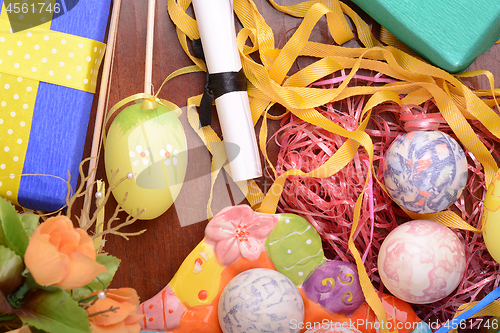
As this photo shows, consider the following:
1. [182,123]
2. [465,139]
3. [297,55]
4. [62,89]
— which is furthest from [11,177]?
[465,139]

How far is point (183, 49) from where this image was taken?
2.51ft

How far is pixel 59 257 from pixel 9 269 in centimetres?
7

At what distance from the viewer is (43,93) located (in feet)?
2.14

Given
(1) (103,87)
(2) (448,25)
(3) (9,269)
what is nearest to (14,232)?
(3) (9,269)

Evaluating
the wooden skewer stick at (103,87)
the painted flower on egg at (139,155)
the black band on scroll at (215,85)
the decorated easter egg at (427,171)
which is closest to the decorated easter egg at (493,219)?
the decorated easter egg at (427,171)

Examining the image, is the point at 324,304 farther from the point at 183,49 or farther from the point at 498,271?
the point at 183,49

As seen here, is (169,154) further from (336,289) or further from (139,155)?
(336,289)

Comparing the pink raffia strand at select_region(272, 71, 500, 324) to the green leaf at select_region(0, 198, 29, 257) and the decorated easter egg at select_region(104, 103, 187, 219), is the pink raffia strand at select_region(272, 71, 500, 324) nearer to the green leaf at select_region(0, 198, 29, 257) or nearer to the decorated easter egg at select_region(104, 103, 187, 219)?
the decorated easter egg at select_region(104, 103, 187, 219)

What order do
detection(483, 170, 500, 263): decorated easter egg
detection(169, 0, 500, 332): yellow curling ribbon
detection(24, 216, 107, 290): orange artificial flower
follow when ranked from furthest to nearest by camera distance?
1. detection(169, 0, 500, 332): yellow curling ribbon
2. detection(483, 170, 500, 263): decorated easter egg
3. detection(24, 216, 107, 290): orange artificial flower

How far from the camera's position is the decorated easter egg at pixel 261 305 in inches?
23.2

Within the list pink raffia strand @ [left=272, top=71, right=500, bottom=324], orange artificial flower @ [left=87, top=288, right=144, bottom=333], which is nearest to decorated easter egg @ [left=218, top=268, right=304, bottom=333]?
pink raffia strand @ [left=272, top=71, right=500, bottom=324]

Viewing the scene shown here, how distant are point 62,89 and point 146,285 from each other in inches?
15.9

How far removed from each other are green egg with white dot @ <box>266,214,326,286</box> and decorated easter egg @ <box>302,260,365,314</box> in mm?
23

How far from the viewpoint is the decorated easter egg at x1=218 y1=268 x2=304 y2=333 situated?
59 centimetres
